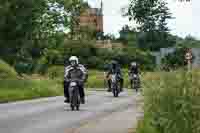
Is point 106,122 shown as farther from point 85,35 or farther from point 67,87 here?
point 85,35

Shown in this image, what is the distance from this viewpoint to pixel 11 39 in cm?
4150

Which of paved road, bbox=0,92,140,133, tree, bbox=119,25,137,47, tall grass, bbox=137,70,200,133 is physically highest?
tall grass, bbox=137,70,200,133

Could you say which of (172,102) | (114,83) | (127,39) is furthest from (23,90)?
(127,39)

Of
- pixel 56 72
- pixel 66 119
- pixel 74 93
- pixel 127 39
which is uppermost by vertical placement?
pixel 74 93

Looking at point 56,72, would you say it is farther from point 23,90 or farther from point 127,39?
point 23,90

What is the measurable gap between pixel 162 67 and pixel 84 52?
214ft

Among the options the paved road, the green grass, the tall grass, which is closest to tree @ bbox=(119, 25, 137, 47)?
the green grass

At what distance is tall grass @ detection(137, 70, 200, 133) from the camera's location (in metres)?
10.2

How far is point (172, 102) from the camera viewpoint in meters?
11.0

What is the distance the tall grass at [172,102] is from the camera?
1022 cm

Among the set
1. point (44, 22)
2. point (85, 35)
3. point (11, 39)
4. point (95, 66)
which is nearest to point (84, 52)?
point (95, 66)

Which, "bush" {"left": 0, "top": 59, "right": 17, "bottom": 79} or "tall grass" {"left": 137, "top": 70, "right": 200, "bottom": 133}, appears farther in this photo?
"bush" {"left": 0, "top": 59, "right": 17, "bottom": 79}

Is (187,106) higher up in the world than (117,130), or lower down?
higher up

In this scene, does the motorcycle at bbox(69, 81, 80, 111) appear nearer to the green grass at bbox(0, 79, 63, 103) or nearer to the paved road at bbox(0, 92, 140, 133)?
the paved road at bbox(0, 92, 140, 133)
